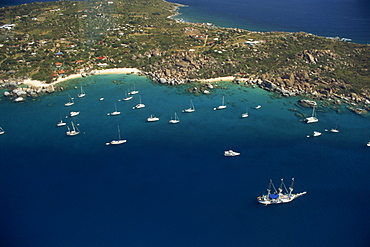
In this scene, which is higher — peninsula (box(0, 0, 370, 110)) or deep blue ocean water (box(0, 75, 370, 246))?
peninsula (box(0, 0, 370, 110))

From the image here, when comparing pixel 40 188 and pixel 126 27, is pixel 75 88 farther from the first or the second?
pixel 126 27

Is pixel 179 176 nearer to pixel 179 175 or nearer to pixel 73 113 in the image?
pixel 179 175

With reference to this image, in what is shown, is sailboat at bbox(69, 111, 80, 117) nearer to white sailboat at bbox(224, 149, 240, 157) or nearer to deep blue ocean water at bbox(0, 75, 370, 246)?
deep blue ocean water at bbox(0, 75, 370, 246)

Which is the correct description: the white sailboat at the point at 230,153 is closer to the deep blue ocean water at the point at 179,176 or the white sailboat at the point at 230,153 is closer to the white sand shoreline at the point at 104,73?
the deep blue ocean water at the point at 179,176

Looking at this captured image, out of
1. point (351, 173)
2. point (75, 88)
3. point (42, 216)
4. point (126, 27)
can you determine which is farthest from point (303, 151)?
point (126, 27)

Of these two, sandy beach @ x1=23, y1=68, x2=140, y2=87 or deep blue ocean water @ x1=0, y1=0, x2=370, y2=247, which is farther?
sandy beach @ x1=23, y1=68, x2=140, y2=87

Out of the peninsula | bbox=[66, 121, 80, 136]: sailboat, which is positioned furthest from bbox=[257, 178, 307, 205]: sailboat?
bbox=[66, 121, 80, 136]: sailboat

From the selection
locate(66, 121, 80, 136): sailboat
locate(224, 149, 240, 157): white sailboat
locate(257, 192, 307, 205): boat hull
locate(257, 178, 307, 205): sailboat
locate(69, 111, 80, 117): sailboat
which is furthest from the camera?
locate(69, 111, 80, 117): sailboat
